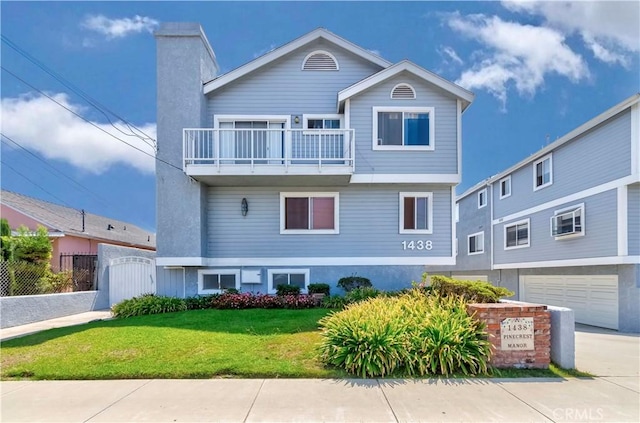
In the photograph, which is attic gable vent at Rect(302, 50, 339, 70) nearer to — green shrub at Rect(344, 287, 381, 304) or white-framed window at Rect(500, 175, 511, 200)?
green shrub at Rect(344, 287, 381, 304)

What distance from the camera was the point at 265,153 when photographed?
41.6 feet

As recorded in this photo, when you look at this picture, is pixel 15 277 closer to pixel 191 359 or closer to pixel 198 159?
pixel 198 159

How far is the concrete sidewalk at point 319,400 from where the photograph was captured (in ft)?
15.0

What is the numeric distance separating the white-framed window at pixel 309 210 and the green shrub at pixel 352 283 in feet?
5.95

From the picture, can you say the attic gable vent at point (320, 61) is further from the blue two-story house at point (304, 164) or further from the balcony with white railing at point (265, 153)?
the balcony with white railing at point (265, 153)

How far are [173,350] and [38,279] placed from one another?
7674 millimetres

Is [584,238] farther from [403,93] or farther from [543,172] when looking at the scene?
[403,93]

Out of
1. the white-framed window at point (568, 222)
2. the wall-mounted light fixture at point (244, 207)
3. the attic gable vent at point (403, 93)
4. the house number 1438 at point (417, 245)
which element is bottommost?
the house number 1438 at point (417, 245)

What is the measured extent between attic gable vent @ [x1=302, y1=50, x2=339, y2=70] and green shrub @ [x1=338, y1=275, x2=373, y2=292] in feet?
24.6

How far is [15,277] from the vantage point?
35.5ft

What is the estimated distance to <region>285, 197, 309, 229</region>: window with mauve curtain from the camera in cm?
1296

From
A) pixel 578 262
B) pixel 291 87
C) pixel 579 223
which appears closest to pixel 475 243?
pixel 578 262

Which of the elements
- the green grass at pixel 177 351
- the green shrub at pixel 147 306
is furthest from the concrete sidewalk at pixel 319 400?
the green shrub at pixel 147 306

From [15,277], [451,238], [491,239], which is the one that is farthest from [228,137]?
[491,239]
